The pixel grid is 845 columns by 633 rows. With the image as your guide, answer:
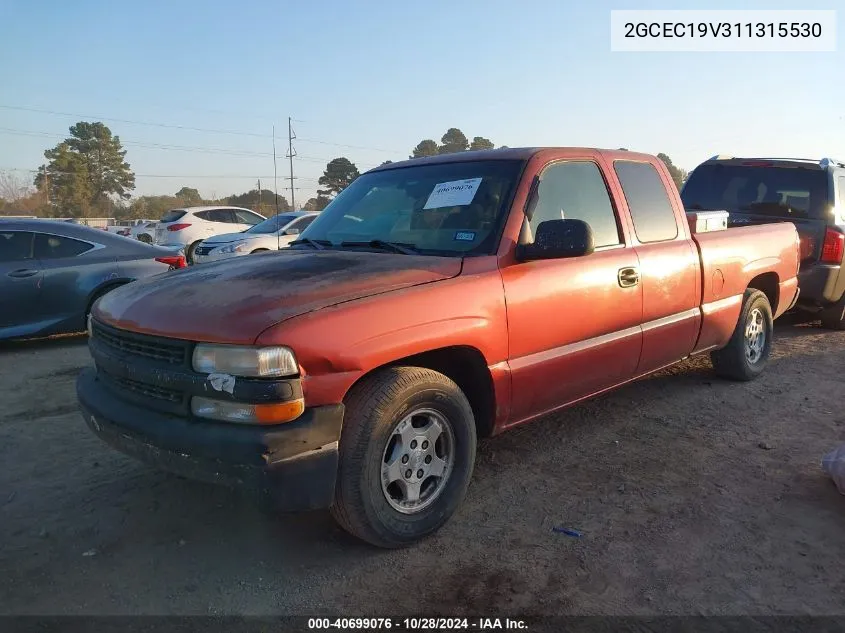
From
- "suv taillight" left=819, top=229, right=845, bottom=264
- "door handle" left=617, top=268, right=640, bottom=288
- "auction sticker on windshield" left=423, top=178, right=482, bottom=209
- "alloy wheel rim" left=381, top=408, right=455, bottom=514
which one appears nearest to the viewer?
"alloy wheel rim" left=381, top=408, right=455, bottom=514


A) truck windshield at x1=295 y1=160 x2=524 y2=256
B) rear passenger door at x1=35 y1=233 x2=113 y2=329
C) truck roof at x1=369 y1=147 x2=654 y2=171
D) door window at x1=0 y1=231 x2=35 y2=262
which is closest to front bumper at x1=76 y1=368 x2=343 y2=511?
truck windshield at x1=295 y1=160 x2=524 y2=256

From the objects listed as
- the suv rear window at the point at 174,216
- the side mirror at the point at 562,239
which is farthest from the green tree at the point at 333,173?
the side mirror at the point at 562,239

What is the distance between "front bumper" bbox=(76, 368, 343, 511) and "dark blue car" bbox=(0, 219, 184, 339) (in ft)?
16.0

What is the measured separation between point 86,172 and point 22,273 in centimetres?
5538

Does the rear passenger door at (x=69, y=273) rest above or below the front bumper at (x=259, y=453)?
above

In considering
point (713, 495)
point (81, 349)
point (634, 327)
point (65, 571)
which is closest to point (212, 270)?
point (65, 571)

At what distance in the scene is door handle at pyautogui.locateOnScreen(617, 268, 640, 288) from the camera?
394cm

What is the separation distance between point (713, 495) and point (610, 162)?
213 centimetres

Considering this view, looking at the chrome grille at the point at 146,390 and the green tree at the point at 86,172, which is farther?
the green tree at the point at 86,172

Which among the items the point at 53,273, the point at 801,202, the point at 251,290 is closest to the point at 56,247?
Answer: the point at 53,273

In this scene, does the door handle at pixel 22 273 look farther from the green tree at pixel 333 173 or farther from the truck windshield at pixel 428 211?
the green tree at pixel 333 173

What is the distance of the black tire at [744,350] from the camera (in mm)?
5336

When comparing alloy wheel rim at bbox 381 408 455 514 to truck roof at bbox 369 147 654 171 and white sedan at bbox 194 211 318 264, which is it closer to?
truck roof at bbox 369 147 654 171

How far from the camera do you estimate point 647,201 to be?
4445 millimetres
